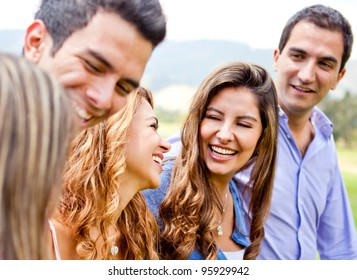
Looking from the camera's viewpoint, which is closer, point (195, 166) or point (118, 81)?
point (118, 81)

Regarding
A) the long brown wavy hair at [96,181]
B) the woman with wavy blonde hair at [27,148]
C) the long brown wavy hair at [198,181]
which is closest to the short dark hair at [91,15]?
the woman with wavy blonde hair at [27,148]

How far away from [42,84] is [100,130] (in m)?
0.74

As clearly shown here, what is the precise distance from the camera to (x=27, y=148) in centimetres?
67

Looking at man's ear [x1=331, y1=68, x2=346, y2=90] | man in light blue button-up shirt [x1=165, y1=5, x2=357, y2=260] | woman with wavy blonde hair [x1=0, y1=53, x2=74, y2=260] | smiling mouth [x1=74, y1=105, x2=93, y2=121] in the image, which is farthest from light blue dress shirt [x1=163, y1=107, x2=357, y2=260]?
woman with wavy blonde hair [x1=0, y1=53, x2=74, y2=260]

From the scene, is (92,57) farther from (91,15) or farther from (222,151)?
(222,151)

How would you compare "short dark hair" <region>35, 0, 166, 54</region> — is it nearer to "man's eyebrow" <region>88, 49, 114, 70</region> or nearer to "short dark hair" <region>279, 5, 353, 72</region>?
"man's eyebrow" <region>88, 49, 114, 70</region>

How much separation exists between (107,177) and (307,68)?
836mm

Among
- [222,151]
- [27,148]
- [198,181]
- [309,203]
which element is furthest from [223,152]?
[27,148]

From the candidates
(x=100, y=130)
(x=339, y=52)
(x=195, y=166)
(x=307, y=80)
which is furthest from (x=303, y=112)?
(x=100, y=130)

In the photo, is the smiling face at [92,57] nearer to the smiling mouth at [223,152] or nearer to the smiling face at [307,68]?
the smiling mouth at [223,152]

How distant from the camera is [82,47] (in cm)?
95

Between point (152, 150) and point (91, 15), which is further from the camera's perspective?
point (152, 150)

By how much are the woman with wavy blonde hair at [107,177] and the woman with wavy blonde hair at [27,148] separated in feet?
2.14

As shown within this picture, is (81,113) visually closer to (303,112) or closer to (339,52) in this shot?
(303,112)
